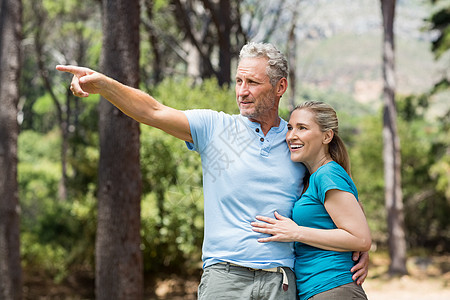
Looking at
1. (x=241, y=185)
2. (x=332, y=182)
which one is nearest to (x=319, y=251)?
(x=332, y=182)

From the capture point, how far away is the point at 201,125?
2773mm

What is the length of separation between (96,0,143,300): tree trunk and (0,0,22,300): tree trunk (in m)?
2.05

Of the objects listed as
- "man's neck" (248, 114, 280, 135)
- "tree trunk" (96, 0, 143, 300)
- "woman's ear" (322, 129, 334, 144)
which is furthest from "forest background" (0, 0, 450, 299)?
"woman's ear" (322, 129, 334, 144)

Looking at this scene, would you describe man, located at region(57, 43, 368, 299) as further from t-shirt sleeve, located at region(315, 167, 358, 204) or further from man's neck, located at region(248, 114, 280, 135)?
t-shirt sleeve, located at region(315, 167, 358, 204)

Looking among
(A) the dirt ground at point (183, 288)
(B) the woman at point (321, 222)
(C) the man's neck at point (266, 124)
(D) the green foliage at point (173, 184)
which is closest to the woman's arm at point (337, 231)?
(B) the woman at point (321, 222)

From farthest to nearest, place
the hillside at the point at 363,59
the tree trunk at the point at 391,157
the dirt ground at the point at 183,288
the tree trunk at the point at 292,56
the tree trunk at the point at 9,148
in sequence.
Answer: the hillside at the point at 363,59 → the tree trunk at the point at 292,56 → the tree trunk at the point at 391,157 → the dirt ground at the point at 183,288 → the tree trunk at the point at 9,148

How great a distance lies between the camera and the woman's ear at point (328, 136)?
2780mm

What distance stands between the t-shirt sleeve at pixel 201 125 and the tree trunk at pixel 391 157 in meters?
13.0

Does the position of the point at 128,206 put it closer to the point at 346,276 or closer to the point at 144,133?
the point at 144,133

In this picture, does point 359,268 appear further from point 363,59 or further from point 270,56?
point 363,59

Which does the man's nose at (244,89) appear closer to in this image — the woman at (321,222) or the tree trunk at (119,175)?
the woman at (321,222)

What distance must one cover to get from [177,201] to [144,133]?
4.58 ft

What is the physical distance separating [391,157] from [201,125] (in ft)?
43.0

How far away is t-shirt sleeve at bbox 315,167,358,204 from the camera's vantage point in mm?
2580
